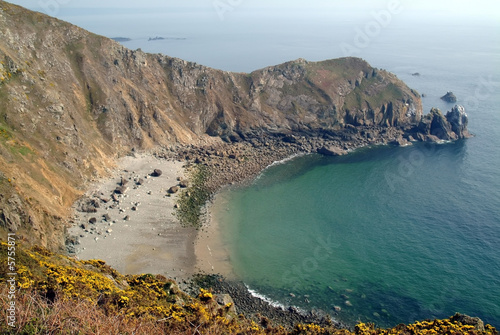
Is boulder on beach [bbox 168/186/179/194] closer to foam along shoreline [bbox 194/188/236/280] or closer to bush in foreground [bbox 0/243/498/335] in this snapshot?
foam along shoreline [bbox 194/188/236/280]

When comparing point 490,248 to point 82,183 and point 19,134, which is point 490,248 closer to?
point 82,183

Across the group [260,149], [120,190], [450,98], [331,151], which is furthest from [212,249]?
[450,98]

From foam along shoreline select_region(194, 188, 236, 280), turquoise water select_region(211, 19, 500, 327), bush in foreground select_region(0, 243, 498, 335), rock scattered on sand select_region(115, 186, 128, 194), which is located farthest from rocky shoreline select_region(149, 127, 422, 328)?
rock scattered on sand select_region(115, 186, 128, 194)

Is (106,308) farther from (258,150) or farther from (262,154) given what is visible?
(258,150)

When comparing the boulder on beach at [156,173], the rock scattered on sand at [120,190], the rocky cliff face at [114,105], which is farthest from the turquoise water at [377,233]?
the rock scattered on sand at [120,190]

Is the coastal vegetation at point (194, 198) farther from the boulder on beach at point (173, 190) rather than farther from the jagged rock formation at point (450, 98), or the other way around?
the jagged rock formation at point (450, 98)

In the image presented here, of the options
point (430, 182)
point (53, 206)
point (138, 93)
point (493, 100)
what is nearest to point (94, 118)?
point (138, 93)
